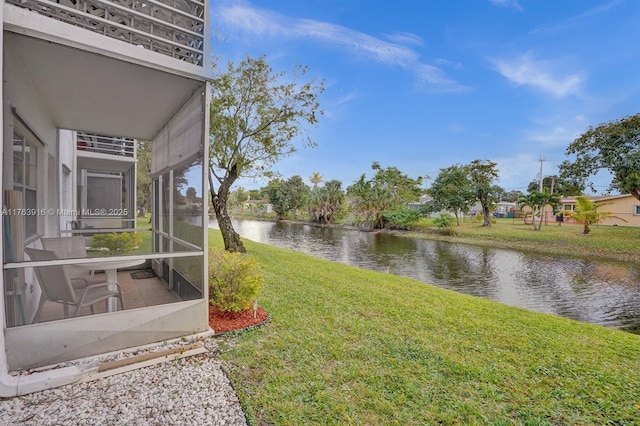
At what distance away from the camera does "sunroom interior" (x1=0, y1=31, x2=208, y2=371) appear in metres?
2.63

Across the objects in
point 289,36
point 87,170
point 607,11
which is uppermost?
point 607,11

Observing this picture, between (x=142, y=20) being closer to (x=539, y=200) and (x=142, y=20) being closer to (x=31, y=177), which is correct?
(x=31, y=177)

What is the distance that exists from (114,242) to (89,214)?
2.83 ft

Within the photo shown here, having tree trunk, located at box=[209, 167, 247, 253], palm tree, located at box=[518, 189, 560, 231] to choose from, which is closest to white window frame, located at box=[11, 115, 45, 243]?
tree trunk, located at box=[209, 167, 247, 253]

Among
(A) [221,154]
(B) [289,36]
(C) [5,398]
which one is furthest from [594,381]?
(B) [289,36]

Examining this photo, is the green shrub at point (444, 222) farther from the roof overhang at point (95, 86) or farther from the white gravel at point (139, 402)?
the white gravel at point (139, 402)

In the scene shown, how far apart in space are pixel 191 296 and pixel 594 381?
441cm

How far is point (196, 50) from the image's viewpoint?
10.6 feet

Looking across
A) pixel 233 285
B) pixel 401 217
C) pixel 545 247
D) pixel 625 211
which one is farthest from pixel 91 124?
pixel 625 211

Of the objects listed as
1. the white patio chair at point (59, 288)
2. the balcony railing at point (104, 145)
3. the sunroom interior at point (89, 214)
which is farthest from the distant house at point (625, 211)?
the white patio chair at point (59, 288)

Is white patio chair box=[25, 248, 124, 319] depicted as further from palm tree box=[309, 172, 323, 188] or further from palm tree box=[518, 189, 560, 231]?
palm tree box=[309, 172, 323, 188]

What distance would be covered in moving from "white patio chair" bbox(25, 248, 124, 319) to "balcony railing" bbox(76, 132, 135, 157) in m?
6.89

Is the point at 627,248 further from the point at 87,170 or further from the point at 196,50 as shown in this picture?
the point at 87,170

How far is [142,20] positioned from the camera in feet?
9.61
